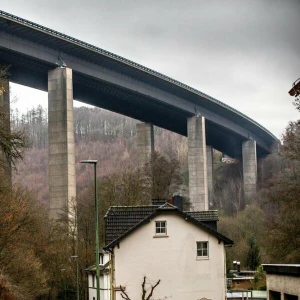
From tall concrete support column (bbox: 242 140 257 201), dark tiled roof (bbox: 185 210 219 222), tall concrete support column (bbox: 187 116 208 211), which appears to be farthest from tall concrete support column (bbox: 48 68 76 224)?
tall concrete support column (bbox: 242 140 257 201)

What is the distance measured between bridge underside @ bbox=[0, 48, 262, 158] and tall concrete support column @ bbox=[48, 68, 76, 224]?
2.15 meters

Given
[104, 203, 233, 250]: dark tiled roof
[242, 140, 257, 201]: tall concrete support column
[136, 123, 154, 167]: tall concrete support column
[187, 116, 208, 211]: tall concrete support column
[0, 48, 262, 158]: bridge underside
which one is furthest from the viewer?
[242, 140, 257, 201]: tall concrete support column

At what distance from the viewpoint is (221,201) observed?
144750 millimetres

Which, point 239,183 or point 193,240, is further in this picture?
point 239,183

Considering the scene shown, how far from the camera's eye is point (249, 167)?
14288 centimetres

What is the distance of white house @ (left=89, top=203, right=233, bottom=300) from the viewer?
4616 cm

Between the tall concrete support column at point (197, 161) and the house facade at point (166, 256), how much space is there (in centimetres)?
7084

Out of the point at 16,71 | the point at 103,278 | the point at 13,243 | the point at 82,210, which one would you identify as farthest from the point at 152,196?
the point at 13,243

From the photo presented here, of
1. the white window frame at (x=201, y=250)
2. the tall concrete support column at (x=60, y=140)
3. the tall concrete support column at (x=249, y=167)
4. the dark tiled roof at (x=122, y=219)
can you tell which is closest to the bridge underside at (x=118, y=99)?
the tall concrete support column at (x=249, y=167)

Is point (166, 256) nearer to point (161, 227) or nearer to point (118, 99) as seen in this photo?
point (161, 227)

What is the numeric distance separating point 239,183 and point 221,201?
576cm

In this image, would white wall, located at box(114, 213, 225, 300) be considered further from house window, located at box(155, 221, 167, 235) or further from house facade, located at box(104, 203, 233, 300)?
house window, located at box(155, 221, 167, 235)

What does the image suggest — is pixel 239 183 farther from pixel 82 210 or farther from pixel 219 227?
pixel 82 210

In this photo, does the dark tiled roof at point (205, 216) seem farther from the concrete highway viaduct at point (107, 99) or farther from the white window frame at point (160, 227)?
the concrete highway viaduct at point (107, 99)
